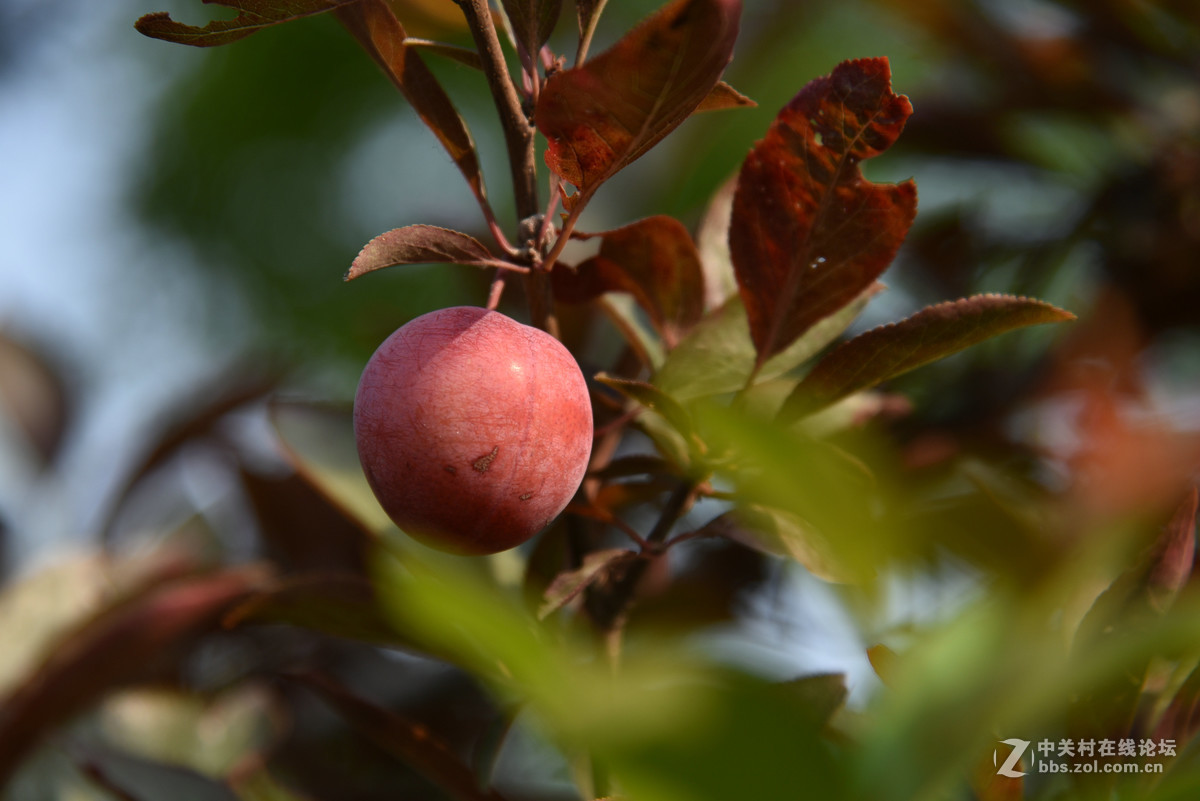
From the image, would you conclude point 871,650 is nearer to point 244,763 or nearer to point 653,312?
point 653,312

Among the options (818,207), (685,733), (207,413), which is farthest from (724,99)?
(207,413)

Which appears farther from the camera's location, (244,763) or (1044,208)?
(1044,208)

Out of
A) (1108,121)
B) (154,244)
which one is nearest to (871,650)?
(1108,121)

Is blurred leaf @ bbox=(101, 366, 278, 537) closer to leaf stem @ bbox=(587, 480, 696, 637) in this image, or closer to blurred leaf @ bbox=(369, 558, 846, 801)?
leaf stem @ bbox=(587, 480, 696, 637)

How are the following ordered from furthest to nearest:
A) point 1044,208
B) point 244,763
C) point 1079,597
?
point 1044,208 < point 244,763 < point 1079,597

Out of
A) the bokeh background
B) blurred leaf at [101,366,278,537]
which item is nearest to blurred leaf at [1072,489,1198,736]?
the bokeh background
